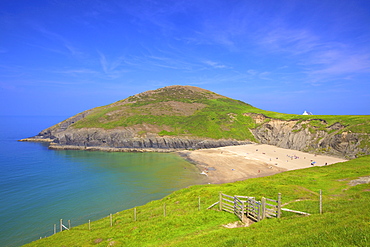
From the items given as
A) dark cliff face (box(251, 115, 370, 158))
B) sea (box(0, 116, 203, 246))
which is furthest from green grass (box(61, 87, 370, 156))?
sea (box(0, 116, 203, 246))

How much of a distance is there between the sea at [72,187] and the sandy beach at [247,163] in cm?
574

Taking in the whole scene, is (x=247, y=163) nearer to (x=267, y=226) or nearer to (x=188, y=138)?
(x=188, y=138)

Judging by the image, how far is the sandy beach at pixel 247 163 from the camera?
63156mm

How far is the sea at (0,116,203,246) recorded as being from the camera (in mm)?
35334

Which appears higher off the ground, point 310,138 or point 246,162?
point 310,138

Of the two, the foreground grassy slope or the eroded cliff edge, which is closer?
the foreground grassy slope

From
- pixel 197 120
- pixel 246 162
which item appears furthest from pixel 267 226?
pixel 197 120

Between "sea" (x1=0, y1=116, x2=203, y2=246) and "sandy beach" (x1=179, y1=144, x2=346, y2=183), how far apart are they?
5743 mm

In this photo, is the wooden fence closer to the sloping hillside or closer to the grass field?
the sloping hillside

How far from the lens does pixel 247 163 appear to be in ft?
249

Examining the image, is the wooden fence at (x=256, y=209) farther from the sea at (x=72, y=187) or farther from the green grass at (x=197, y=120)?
the green grass at (x=197, y=120)

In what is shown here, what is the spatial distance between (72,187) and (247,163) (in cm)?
5546

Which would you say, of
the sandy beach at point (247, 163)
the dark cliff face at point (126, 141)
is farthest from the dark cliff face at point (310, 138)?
the dark cliff face at point (126, 141)

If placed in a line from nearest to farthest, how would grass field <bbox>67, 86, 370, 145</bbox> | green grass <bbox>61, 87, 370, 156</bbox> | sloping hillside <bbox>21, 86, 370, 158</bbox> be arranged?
sloping hillside <bbox>21, 86, 370, 158</bbox>, green grass <bbox>61, 87, 370, 156</bbox>, grass field <bbox>67, 86, 370, 145</bbox>
